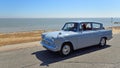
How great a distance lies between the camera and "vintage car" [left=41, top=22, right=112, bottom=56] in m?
6.98

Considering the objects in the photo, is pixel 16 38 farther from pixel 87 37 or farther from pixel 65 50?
pixel 65 50

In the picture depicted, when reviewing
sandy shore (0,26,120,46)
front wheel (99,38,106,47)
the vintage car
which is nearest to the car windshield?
the vintage car

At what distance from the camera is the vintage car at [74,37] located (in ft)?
22.9

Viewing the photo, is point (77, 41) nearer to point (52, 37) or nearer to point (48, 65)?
point (52, 37)

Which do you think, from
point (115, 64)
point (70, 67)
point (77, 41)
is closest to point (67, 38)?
point (77, 41)

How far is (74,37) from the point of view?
295 inches

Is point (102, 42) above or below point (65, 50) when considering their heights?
below

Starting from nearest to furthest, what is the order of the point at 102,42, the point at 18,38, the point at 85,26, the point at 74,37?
the point at 74,37 → the point at 85,26 → the point at 102,42 → the point at 18,38

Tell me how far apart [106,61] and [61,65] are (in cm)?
193

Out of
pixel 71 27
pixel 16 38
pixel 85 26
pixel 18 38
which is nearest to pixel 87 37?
pixel 85 26

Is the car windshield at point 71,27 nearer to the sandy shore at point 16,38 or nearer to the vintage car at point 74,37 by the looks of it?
the vintage car at point 74,37

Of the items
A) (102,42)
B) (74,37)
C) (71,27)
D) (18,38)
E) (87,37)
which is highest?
(71,27)

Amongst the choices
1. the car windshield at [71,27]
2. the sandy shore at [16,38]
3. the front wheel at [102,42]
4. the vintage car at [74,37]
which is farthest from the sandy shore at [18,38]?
the front wheel at [102,42]

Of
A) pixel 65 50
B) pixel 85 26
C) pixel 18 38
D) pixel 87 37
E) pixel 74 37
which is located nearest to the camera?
pixel 65 50
